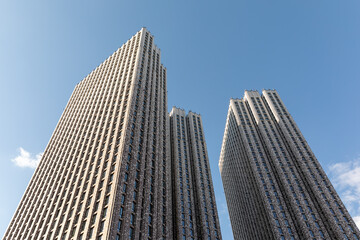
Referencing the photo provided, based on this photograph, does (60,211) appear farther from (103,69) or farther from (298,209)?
(298,209)

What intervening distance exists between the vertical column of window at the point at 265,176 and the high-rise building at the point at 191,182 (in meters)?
19.3

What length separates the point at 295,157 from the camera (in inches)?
4525

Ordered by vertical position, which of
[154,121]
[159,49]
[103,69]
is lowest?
[154,121]

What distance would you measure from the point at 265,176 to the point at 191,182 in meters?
Result: 29.2

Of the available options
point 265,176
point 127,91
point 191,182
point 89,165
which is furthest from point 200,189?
point 89,165

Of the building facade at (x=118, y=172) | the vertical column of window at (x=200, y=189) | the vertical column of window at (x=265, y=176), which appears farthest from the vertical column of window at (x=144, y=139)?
the vertical column of window at (x=265, y=176)

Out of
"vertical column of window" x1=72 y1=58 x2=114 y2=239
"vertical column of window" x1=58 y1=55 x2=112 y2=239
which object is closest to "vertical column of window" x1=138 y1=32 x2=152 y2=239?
"vertical column of window" x1=72 y1=58 x2=114 y2=239

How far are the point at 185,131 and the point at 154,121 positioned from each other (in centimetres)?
4812

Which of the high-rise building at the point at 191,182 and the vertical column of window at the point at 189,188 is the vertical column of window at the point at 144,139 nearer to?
the high-rise building at the point at 191,182

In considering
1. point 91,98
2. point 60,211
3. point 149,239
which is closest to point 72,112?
point 91,98

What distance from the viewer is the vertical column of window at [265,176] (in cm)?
9656

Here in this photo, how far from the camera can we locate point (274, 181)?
109 m

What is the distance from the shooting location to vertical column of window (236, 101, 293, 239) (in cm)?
9656

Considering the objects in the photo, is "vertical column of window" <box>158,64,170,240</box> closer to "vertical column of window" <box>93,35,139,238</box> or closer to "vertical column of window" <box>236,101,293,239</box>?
"vertical column of window" <box>93,35,139,238</box>
